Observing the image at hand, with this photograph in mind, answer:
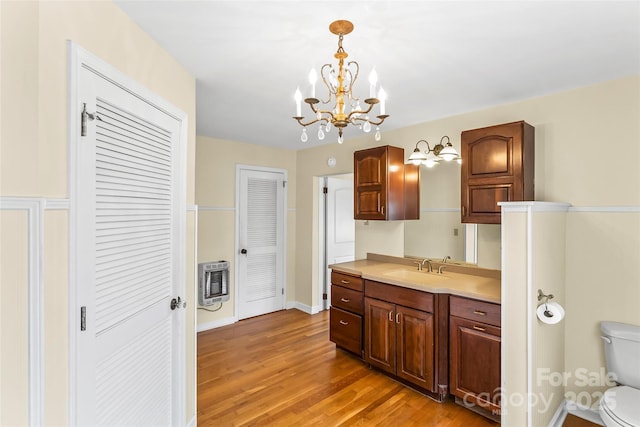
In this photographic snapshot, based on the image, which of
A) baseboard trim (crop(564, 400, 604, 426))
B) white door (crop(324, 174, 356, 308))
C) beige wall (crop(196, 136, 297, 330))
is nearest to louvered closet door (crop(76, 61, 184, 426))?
beige wall (crop(196, 136, 297, 330))

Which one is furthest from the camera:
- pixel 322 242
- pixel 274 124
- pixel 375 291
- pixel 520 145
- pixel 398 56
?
pixel 322 242

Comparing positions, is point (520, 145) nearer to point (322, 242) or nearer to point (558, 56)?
point (558, 56)

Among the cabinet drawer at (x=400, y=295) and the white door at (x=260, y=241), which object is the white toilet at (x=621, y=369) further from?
the white door at (x=260, y=241)

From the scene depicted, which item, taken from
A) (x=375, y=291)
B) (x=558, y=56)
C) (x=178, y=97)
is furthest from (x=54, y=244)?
(x=558, y=56)

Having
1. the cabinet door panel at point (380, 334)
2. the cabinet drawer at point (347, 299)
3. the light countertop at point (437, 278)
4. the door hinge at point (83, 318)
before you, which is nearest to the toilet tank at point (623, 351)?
the light countertop at point (437, 278)

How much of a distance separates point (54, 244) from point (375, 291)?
2430 mm

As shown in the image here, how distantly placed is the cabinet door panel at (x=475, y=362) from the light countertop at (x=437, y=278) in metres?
0.22

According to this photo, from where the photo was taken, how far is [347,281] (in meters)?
3.24

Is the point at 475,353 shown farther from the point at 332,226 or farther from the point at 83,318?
the point at 332,226

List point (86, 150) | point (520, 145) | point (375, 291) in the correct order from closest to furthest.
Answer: point (86, 150) → point (520, 145) → point (375, 291)

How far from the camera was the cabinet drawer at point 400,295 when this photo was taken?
254 centimetres

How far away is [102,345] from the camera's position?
1321 mm

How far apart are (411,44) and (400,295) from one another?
192 cm

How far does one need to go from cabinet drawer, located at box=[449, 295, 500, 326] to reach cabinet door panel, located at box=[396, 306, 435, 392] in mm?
205
